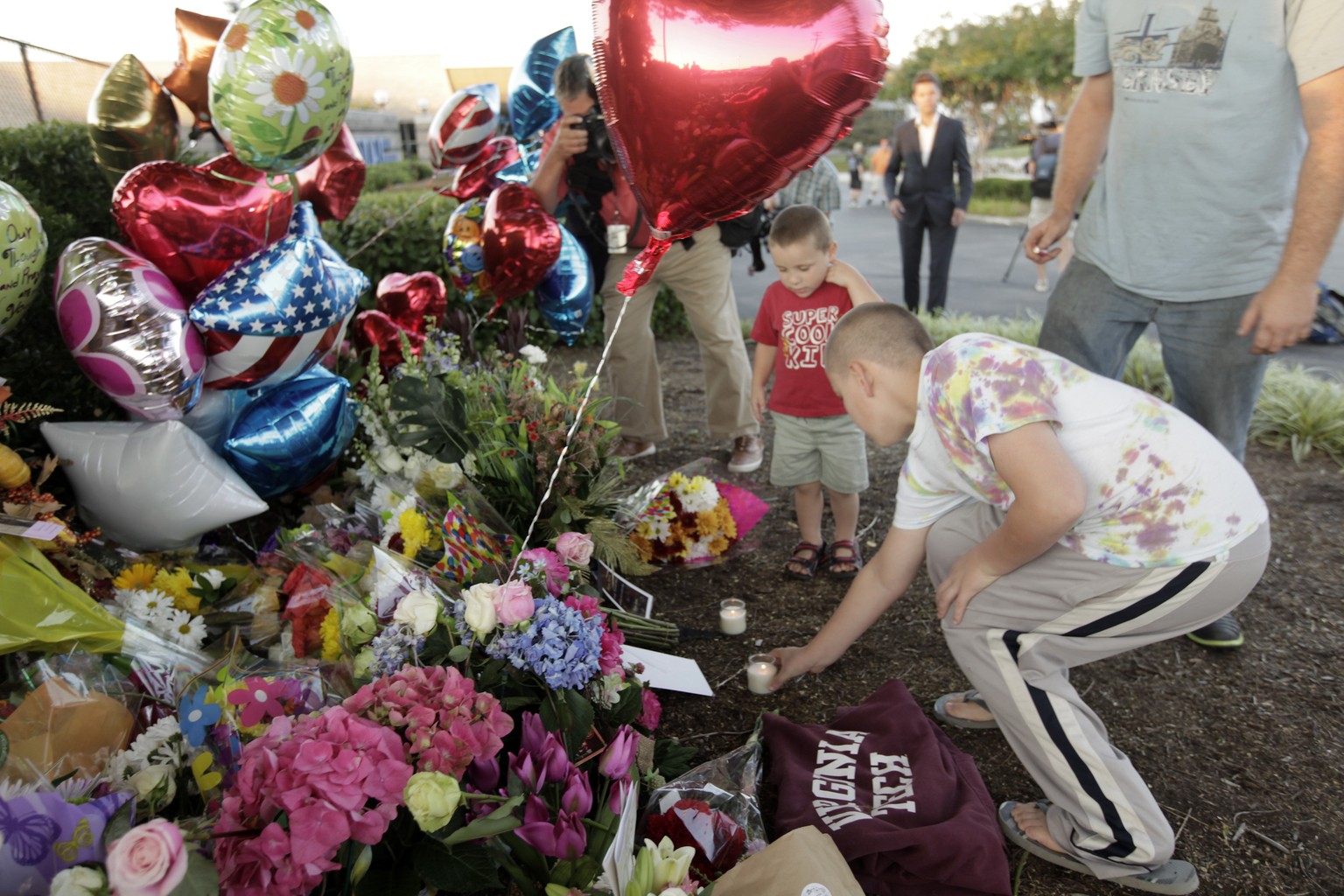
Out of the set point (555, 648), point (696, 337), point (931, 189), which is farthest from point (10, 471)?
point (931, 189)

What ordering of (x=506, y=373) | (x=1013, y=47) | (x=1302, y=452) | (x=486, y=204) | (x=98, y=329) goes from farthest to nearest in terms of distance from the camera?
(x=1013, y=47) → (x=1302, y=452) → (x=486, y=204) → (x=506, y=373) → (x=98, y=329)

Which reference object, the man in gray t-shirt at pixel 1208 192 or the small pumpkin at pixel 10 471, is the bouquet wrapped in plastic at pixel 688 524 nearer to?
the man in gray t-shirt at pixel 1208 192

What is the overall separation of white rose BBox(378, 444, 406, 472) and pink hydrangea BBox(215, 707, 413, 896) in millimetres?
1558

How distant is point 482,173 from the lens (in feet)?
12.7

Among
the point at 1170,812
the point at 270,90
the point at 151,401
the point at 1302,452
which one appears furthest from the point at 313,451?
the point at 1302,452

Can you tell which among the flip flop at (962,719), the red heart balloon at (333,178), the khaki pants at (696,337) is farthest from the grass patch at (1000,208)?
the flip flop at (962,719)

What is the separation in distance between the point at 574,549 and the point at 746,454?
2086 mm

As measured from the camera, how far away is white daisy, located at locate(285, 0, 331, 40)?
2.39 m

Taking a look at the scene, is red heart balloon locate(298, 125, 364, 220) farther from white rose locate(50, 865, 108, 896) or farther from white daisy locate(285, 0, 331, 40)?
white rose locate(50, 865, 108, 896)

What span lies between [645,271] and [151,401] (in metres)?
1.34

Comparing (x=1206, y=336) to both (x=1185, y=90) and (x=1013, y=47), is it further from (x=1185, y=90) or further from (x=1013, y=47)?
(x=1013, y=47)

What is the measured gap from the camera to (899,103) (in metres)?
40.4

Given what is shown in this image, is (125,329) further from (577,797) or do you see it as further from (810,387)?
(810,387)

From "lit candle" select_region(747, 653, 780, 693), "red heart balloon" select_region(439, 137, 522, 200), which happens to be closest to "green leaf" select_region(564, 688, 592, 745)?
"lit candle" select_region(747, 653, 780, 693)
